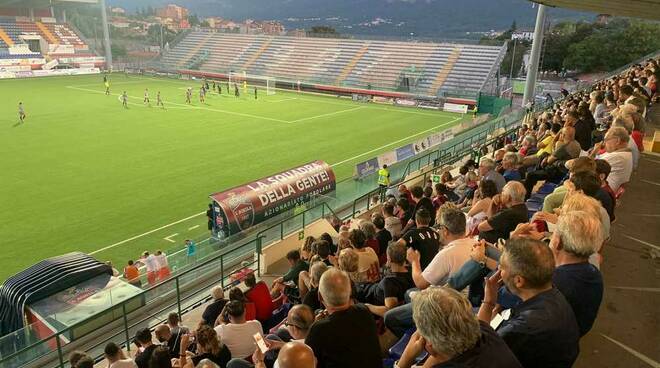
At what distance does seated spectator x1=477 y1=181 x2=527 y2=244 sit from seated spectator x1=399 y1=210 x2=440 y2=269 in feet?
1.88

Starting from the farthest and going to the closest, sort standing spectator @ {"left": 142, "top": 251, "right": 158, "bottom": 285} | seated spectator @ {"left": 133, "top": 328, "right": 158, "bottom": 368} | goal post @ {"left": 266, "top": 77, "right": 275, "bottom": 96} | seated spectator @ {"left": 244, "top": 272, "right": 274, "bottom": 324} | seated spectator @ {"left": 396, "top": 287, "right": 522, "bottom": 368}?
1. goal post @ {"left": 266, "top": 77, "right": 275, "bottom": 96}
2. standing spectator @ {"left": 142, "top": 251, "right": 158, "bottom": 285}
3. seated spectator @ {"left": 244, "top": 272, "right": 274, "bottom": 324}
4. seated spectator @ {"left": 133, "top": 328, "right": 158, "bottom": 368}
5. seated spectator @ {"left": 396, "top": 287, "right": 522, "bottom": 368}

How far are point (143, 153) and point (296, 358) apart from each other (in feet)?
84.3

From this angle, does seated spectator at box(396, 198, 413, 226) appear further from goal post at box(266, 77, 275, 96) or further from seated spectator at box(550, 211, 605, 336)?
goal post at box(266, 77, 275, 96)

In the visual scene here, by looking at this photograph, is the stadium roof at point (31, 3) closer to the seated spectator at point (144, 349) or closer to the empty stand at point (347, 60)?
the empty stand at point (347, 60)

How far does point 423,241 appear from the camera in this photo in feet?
18.3

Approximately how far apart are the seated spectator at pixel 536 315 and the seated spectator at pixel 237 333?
9.64ft

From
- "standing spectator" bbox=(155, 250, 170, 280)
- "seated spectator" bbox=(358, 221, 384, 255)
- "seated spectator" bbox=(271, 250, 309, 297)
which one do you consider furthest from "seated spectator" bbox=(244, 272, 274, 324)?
"standing spectator" bbox=(155, 250, 170, 280)

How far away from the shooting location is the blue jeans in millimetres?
4406

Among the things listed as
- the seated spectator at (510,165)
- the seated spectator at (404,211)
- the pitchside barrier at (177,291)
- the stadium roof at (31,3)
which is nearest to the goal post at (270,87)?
the pitchside barrier at (177,291)

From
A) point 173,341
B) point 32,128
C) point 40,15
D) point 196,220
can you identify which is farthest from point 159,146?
point 40,15

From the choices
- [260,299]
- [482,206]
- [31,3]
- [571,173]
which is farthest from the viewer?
[31,3]

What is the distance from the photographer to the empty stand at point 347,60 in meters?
53.9

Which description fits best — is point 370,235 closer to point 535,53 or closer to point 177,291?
point 177,291

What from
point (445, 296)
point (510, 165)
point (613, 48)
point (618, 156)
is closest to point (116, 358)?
point (445, 296)
